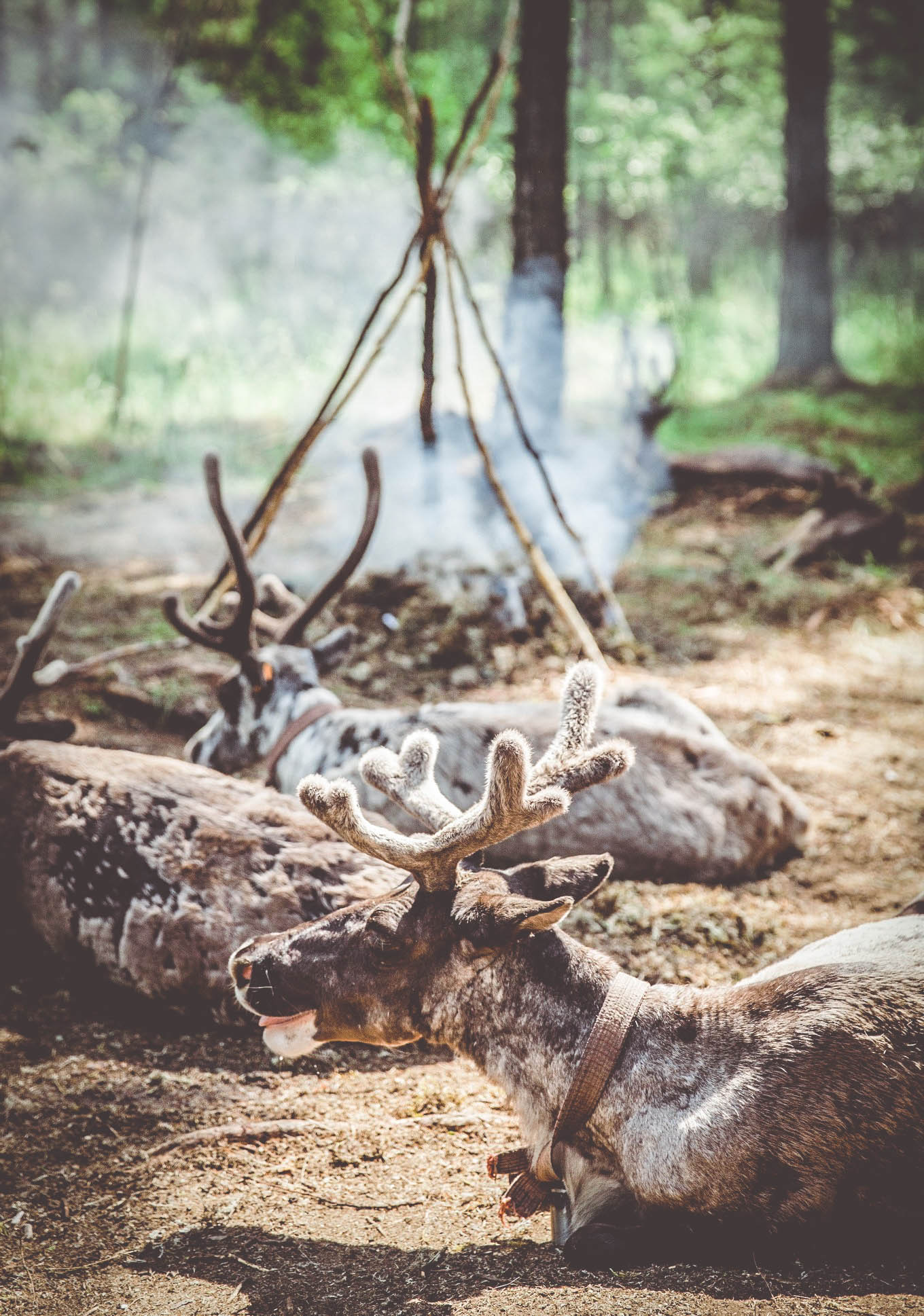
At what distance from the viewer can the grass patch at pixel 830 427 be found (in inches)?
392

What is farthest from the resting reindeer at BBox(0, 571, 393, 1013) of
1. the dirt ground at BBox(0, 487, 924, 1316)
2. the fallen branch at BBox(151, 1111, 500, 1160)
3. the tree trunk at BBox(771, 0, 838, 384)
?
Answer: the tree trunk at BBox(771, 0, 838, 384)

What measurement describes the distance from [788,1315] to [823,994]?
2.22 feet

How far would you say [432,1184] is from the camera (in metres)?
2.60

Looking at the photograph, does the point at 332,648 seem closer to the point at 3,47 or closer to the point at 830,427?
the point at 830,427

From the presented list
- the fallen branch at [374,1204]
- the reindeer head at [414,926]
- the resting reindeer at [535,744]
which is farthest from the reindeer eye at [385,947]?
the resting reindeer at [535,744]

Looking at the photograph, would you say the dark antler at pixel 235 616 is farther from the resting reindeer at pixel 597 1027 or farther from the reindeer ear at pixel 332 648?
the resting reindeer at pixel 597 1027

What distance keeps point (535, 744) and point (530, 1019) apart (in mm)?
1792

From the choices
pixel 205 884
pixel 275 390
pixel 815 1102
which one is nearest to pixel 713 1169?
pixel 815 1102

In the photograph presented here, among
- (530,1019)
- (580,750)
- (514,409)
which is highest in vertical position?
(514,409)

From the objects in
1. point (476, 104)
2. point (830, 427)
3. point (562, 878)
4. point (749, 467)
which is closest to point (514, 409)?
point (476, 104)

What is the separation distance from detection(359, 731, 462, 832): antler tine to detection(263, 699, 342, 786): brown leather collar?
1.63m

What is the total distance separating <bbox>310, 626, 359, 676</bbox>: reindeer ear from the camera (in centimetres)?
495

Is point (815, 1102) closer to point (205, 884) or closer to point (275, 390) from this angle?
point (205, 884)

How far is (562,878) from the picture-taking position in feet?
8.00
